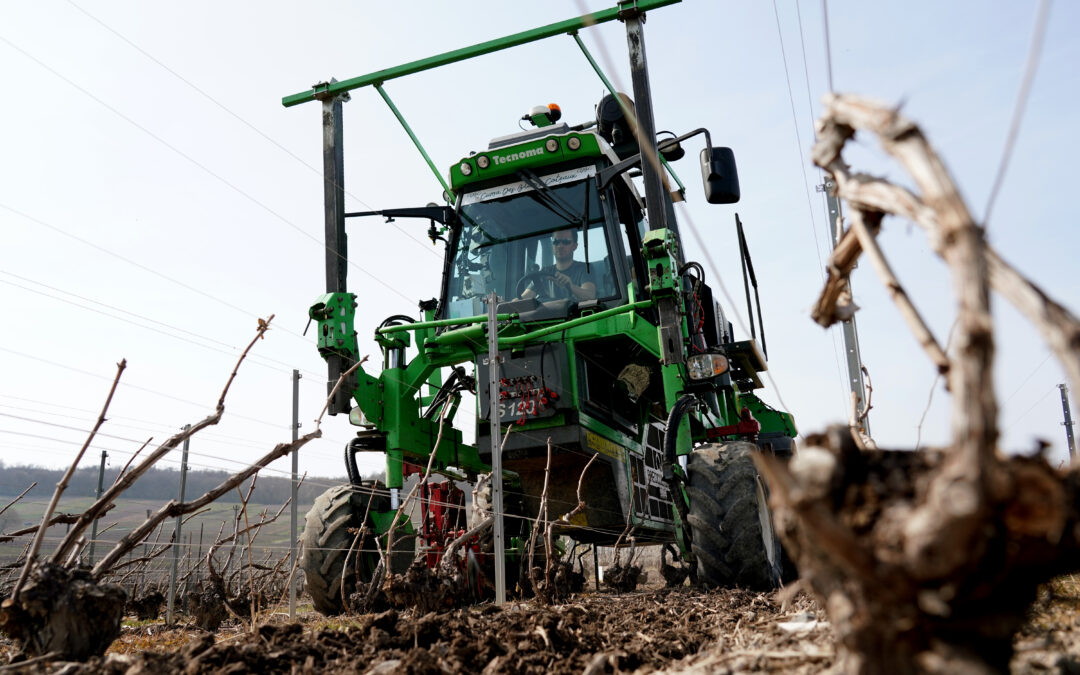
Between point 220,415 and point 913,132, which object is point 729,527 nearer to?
point 220,415

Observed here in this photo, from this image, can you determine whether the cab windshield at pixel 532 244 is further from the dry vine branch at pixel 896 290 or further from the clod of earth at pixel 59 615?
the dry vine branch at pixel 896 290

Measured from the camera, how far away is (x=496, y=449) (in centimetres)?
613

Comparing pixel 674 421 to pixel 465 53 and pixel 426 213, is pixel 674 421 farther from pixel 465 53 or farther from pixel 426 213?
pixel 465 53

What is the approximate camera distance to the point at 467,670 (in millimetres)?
2770

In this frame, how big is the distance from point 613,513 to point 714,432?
118cm

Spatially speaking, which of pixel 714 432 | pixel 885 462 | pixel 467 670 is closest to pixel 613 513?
pixel 714 432

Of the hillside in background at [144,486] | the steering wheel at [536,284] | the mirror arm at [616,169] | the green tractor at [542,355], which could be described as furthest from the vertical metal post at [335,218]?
the hillside in background at [144,486]

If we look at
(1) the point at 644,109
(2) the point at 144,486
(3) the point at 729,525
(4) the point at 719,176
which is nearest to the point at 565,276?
(1) the point at 644,109

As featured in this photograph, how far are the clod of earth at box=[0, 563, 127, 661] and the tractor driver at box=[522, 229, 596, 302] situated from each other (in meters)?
4.57

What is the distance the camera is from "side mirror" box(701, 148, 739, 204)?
5566mm

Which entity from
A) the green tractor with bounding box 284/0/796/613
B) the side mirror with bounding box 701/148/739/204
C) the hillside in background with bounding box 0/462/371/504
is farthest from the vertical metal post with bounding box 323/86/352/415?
the hillside in background with bounding box 0/462/371/504

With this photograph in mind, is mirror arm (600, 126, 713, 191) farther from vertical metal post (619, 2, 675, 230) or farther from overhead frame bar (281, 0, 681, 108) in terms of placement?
overhead frame bar (281, 0, 681, 108)

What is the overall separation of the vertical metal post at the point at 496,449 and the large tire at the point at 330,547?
112cm

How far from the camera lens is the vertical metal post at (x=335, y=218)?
6793 millimetres
